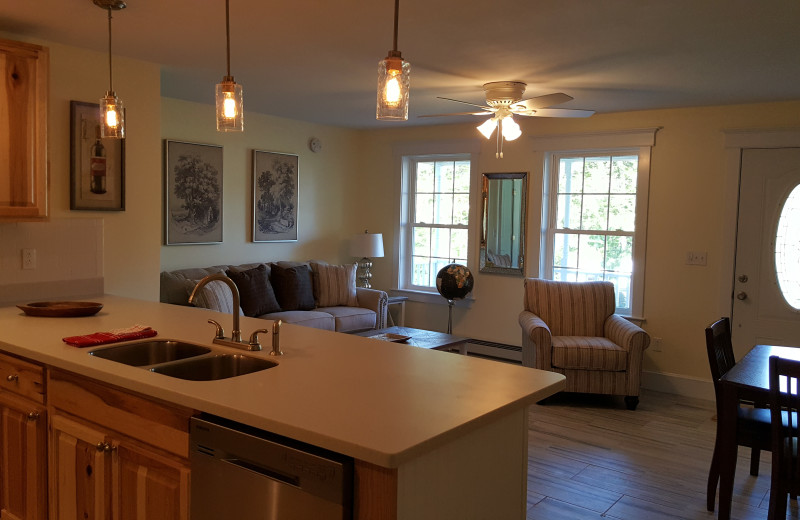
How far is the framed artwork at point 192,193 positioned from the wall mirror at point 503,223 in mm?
2563

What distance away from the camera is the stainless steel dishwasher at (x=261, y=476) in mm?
1489

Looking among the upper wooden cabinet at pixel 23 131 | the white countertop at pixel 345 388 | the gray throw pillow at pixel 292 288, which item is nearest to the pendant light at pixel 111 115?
the upper wooden cabinet at pixel 23 131

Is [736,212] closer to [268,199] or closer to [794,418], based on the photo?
[794,418]

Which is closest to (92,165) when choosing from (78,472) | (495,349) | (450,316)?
(78,472)

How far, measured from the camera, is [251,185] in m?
6.11

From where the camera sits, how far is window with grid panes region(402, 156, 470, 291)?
6.68 meters

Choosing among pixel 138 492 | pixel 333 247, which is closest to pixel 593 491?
pixel 138 492

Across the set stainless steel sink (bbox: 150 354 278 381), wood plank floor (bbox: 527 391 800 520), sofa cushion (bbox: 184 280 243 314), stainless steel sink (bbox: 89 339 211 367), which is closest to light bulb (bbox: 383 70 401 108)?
stainless steel sink (bbox: 150 354 278 381)

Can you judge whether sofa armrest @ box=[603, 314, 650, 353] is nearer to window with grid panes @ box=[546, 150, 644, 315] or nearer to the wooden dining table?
window with grid panes @ box=[546, 150, 644, 315]

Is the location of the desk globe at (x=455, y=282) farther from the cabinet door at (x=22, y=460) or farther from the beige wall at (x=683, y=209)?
the cabinet door at (x=22, y=460)

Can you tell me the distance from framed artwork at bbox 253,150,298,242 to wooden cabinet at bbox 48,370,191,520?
3.96 metres

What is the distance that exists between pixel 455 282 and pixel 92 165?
3.43 m

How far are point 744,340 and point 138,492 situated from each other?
474 centimetres

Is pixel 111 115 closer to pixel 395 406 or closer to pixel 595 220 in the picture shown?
pixel 395 406
